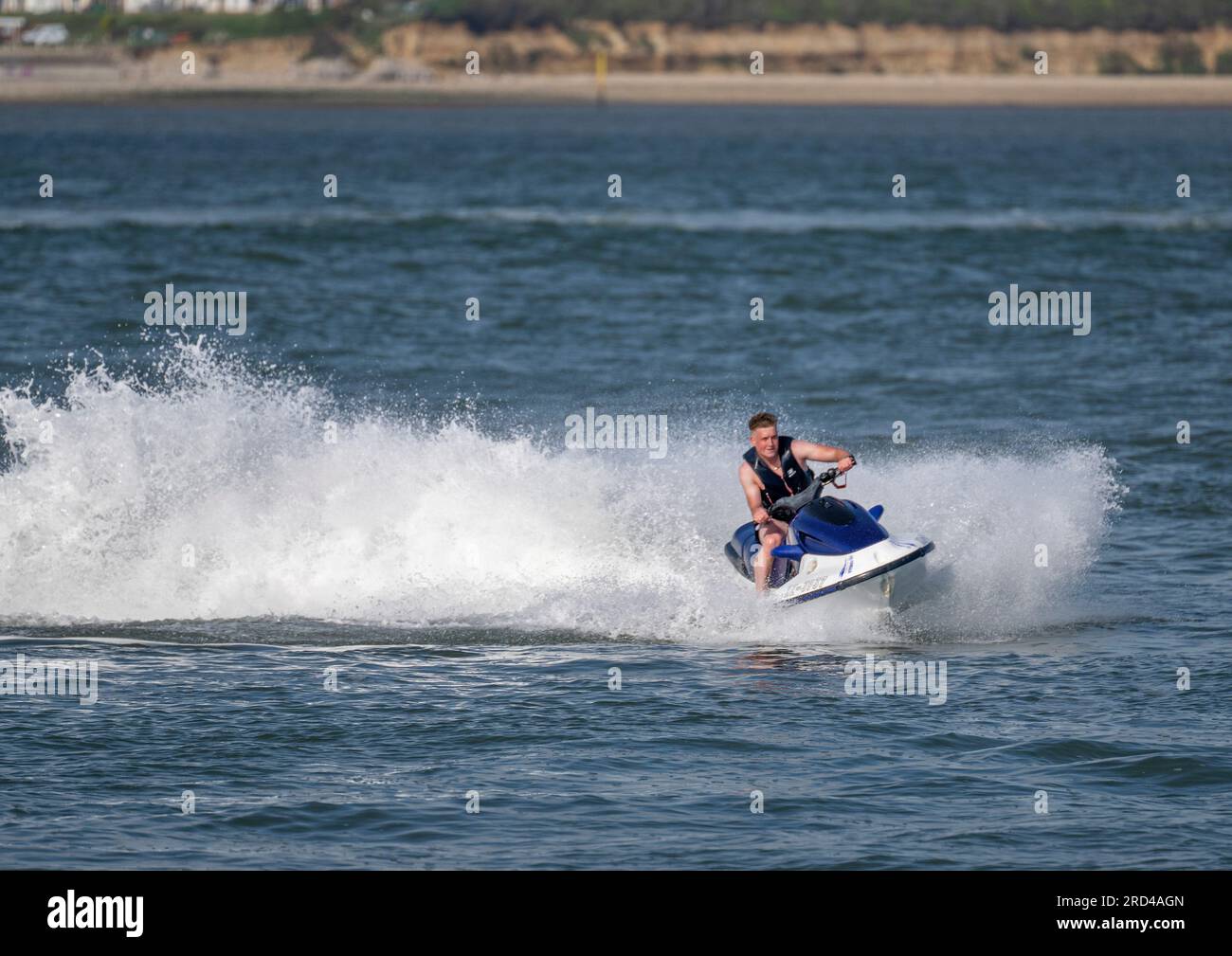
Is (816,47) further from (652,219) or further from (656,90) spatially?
(652,219)

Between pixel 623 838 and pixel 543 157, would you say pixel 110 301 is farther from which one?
pixel 543 157

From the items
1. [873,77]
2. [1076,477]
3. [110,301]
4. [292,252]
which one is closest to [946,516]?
[1076,477]

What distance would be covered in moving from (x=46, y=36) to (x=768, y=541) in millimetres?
141660

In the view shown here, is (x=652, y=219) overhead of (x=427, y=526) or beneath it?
overhead

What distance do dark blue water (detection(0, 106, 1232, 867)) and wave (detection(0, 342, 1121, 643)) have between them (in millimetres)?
39

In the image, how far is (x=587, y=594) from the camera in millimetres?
15086

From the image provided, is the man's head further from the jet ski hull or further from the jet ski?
the jet ski hull

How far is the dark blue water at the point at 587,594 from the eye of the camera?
10.5m

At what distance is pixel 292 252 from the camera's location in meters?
42.0

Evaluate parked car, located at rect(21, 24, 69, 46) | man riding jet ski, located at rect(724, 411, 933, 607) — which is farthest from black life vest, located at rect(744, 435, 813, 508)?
parked car, located at rect(21, 24, 69, 46)

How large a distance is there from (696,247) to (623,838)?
35.4m

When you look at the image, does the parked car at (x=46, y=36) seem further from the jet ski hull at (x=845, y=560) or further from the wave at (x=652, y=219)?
the jet ski hull at (x=845, y=560)

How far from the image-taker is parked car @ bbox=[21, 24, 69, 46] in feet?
470

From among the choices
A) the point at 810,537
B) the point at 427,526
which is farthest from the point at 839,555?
the point at 427,526
